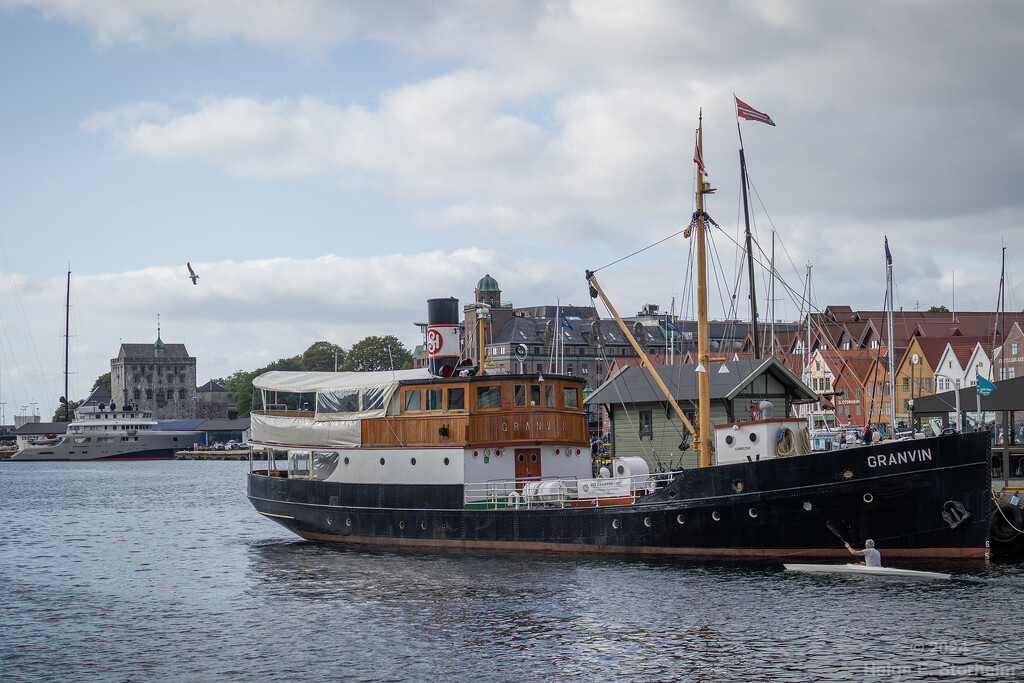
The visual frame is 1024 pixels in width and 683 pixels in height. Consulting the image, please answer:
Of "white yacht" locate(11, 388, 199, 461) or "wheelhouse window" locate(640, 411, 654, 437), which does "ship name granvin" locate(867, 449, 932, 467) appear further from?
"white yacht" locate(11, 388, 199, 461)

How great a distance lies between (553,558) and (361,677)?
13461 millimetres

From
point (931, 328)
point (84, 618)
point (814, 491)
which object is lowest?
point (84, 618)

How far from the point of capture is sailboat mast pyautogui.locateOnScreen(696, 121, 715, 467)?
31953mm

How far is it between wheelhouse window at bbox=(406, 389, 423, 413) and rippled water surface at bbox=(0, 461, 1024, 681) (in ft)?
16.7

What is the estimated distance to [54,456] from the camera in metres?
158

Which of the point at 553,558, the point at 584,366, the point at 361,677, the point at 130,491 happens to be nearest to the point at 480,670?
the point at 361,677

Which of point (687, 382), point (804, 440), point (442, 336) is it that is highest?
point (442, 336)

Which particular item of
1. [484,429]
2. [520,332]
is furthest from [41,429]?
[484,429]

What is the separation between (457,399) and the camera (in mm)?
35750

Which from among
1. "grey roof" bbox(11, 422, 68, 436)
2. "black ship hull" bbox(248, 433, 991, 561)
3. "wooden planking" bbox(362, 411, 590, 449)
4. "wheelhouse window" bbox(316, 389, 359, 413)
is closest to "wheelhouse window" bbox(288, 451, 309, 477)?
"wheelhouse window" bbox(316, 389, 359, 413)

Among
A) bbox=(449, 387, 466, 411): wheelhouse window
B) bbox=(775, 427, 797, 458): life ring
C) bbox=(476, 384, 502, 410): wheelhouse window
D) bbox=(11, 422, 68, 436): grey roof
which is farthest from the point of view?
bbox=(11, 422, 68, 436): grey roof

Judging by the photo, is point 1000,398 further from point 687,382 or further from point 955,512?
point 955,512

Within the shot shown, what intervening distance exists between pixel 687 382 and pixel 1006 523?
22.1 meters

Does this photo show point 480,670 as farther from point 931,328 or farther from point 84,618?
point 931,328
